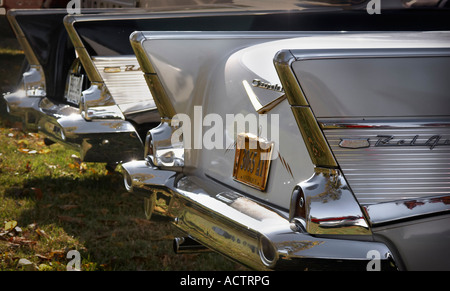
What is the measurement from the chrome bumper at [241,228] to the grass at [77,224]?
230 millimetres

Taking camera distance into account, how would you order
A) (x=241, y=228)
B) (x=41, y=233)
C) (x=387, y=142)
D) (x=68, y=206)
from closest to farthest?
(x=387, y=142), (x=241, y=228), (x=41, y=233), (x=68, y=206)

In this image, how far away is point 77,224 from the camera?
16.2 feet

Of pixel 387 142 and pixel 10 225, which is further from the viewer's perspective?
pixel 10 225

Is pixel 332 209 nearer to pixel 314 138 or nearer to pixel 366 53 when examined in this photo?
pixel 314 138

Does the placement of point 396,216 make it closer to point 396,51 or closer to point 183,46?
point 396,51

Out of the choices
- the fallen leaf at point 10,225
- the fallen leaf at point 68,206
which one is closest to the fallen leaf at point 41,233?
the fallen leaf at point 10,225

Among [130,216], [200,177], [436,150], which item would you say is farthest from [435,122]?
[130,216]

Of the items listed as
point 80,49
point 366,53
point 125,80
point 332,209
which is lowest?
point 125,80

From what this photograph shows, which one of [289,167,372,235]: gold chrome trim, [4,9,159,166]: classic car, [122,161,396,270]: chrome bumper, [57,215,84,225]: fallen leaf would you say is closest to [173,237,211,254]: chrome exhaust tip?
[122,161,396,270]: chrome bumper

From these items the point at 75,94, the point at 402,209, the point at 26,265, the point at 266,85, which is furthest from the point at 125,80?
the point at 402,209

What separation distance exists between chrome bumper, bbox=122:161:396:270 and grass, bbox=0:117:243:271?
23 cm

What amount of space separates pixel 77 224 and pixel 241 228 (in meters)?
2.61

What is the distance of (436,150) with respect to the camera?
2311 mm

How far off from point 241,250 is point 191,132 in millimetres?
1061
